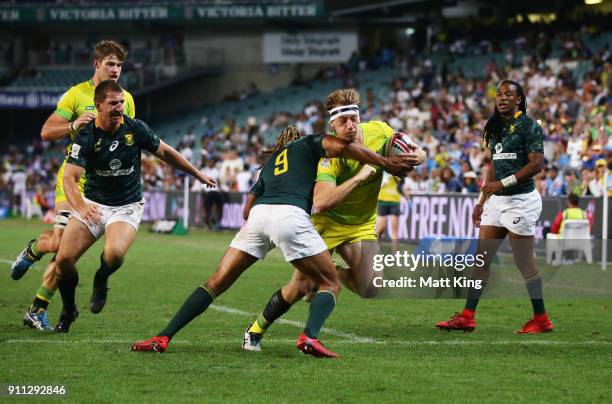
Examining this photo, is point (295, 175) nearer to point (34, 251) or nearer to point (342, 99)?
point (342, 99)

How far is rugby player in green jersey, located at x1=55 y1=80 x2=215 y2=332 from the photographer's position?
8766mm

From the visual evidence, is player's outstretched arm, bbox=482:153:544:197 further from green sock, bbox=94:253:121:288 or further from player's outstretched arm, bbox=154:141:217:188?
green sock, bbox=94:253:121:288

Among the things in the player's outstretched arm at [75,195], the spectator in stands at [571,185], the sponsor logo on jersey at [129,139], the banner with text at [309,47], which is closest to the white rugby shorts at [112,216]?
the player's outstretched arm at [75,195]

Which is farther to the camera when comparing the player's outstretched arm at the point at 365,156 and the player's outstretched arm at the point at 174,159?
the player's outstretched arm at the point at 174,159

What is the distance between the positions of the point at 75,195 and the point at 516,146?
4.00 m

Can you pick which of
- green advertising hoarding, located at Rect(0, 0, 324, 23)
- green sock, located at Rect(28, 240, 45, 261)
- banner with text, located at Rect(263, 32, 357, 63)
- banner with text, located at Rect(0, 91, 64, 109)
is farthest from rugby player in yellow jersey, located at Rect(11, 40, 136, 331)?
banner with text, located at Rect(0, 91, 64, 109)

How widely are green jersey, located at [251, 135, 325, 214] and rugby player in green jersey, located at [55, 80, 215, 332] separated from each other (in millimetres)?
1292

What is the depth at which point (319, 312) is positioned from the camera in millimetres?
7941

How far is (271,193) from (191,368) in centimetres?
142

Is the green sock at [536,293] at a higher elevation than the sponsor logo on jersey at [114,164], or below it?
below

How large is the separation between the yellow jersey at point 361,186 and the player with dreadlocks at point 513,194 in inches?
55.0

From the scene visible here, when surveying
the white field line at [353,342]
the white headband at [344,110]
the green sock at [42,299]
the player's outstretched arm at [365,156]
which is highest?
the white headband at [344,110]

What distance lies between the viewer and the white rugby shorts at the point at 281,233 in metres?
7.80

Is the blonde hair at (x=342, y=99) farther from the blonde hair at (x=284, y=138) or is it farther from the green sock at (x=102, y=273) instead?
the green sock at (x=102, y=273)
